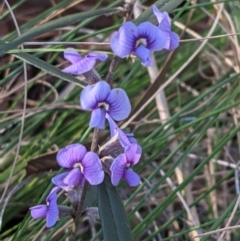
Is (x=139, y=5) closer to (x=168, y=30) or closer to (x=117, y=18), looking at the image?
(x=117, y=18)

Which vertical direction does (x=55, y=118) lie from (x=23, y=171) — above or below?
above

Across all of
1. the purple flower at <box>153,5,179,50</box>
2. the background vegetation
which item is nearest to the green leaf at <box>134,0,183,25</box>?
the purple flower at <box>153,5,179,50</box>

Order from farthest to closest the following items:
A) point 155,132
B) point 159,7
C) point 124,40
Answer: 1. point 155,132
2. point 159,7
3. point 124,40

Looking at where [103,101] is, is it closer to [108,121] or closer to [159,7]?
[108,121]

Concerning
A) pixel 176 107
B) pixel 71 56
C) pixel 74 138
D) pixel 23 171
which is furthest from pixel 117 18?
pixel 71 56

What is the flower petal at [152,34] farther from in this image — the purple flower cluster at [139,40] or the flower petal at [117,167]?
the flower petal at [117,167]

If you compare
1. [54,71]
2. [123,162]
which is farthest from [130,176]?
[54,71]

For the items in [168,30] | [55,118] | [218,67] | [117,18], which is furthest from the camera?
[117,18]
